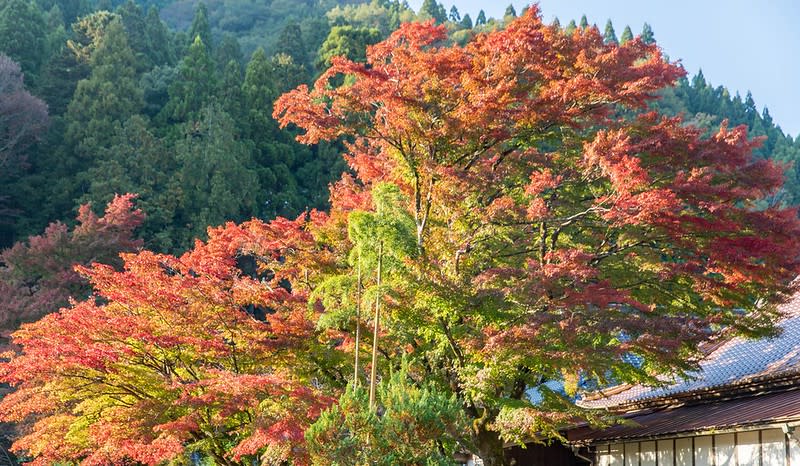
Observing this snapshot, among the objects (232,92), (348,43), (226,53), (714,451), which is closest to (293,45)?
(226,53)

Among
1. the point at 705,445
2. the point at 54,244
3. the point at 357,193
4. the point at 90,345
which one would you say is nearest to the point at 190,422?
the point at 90,345

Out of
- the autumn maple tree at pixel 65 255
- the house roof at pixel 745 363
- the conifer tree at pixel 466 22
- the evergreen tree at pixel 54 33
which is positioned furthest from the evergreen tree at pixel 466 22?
the house roof at pixel 745 363

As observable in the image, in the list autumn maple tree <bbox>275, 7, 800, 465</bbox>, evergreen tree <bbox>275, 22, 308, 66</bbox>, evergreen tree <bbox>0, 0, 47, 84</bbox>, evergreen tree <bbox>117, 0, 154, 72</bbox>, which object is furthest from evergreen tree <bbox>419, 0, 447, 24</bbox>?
autumn maple tree <bbox>275, 7, 800, 465</bbox>

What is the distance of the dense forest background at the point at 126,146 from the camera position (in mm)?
28109

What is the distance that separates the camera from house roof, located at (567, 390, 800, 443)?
1048 centimetres

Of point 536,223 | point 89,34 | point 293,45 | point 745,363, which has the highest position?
point 293,45

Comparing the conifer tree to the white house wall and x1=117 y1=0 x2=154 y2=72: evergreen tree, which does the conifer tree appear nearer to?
x1=117 y1=0 x2=154 y2=72: evergreen tree

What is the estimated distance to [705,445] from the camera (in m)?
11.9

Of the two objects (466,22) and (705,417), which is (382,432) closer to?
(705,417)

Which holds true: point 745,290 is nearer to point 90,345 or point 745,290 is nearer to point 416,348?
point 416,348

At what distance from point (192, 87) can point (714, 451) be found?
29.5 meters

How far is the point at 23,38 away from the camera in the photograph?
3781cm

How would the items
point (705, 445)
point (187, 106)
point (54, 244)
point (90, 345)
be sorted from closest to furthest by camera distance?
point (705, 445)
point (90, 345)
point (54, 244)
point (187, 106)

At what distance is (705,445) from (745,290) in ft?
6.88
